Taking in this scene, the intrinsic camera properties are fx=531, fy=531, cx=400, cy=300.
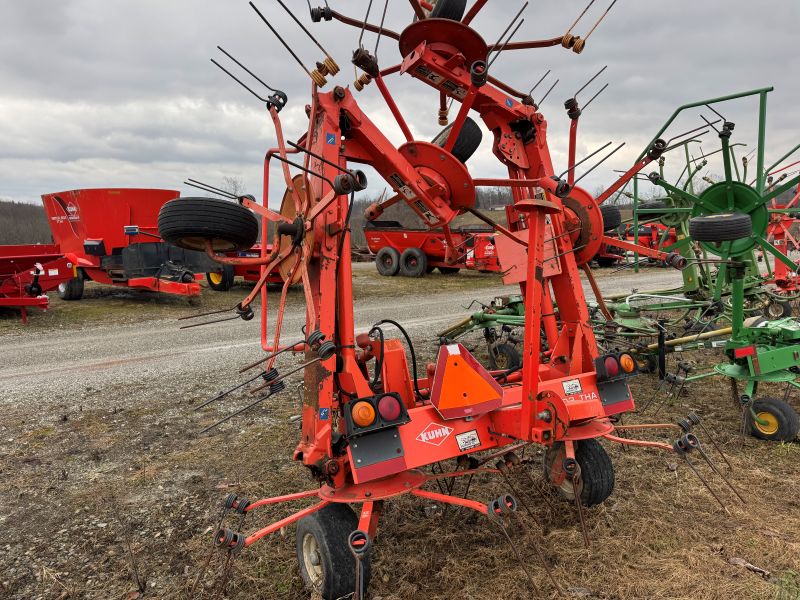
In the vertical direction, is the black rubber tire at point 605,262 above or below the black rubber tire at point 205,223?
below

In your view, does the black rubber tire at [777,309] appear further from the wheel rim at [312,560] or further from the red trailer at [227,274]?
the red trailer at [227,274]

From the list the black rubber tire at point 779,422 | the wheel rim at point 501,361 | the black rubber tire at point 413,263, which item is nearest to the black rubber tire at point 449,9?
the black rubber tire at point 779,422

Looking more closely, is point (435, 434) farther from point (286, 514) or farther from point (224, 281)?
point (224, 281)

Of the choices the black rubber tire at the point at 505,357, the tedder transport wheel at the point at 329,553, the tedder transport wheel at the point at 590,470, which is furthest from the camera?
the black rubber tire at the point at 505,357

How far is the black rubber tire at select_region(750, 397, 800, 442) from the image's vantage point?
171 inches

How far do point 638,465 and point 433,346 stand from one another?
507 centimetres

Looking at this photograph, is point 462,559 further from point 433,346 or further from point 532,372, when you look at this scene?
point 433,346

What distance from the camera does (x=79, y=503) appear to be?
3.83m

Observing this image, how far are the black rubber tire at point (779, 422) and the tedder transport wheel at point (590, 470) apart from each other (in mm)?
1944

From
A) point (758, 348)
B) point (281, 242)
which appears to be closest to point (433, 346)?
point (758, 348)

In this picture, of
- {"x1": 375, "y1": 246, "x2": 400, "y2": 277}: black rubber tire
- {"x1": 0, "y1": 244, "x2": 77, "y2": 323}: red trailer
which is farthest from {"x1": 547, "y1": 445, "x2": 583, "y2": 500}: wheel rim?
{"x1": 375, "y1": 246, "x2": 400, "y2": 277}: black rubber tire

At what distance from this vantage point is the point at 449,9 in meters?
3.72

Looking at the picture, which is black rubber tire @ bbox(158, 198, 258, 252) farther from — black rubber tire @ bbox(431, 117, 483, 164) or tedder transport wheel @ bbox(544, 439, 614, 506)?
tedder transport wheel @ bbox(544, 439, 614, 506)

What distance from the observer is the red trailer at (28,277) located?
1155cm
